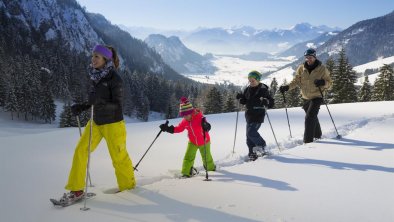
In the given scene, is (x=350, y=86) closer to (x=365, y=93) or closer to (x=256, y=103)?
(x=365, y=93)

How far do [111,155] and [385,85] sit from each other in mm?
47317

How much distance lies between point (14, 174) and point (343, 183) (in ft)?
20.5

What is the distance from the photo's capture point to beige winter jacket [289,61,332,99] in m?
10.0

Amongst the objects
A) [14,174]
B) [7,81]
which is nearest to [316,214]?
[14,174]

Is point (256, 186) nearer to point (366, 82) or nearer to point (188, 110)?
point (188, 110)

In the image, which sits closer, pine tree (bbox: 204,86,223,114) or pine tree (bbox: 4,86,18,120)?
pine tree (bbox: 204,86,223,114)

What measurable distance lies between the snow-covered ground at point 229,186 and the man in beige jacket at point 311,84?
597mm

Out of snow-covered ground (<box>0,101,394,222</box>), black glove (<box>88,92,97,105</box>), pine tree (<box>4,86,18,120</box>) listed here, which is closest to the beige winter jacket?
snow-covered ground (<box>0,101,394,222</box>)

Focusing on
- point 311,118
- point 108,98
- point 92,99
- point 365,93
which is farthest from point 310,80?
point 365,93

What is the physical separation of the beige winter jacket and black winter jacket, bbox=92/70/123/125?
639 centimetres

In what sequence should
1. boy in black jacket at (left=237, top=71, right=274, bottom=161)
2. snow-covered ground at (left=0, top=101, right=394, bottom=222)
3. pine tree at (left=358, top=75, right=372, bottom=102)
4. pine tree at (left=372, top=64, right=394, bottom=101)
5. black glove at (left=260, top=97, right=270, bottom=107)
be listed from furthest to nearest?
1. pine tree at (left=358, top=75, right=372, bottom=102)
2. pine tree at (left=372, top=64, right=394, bottom=101)
3. boy in black jacket at (left=237, top=71, right=274, bottom=161)
4. black glove at (left=260, top=97, right=270, bottom=107)
5. snow-covered ground at (left=0, top=101, right=394, bottom=222)

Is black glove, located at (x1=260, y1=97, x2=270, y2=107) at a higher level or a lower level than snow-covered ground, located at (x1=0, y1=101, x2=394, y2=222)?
higher

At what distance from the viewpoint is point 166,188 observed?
5.79 meters

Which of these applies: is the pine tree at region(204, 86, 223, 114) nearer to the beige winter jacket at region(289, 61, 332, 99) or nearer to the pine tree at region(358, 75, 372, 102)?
the pine tree at region(358, 75, 372, 102)
